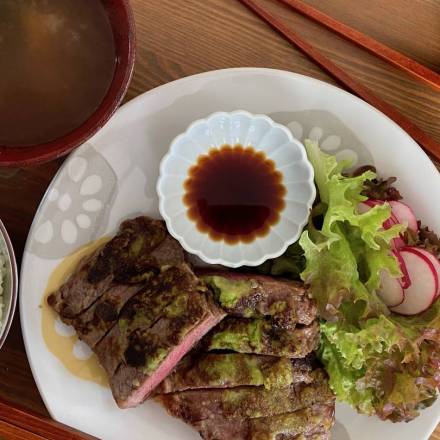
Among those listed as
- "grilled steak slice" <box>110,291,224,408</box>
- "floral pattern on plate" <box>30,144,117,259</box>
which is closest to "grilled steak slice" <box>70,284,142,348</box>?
"grilled steak slice" <box>110,291,224,408</box>

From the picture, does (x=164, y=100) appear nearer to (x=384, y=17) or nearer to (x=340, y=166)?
(x=340, y=166)

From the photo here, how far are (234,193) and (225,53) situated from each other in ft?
1.99

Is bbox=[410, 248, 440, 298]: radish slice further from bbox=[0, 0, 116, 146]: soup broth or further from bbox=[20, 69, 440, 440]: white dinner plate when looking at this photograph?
bbox=[0, 0, 116, 146]: soup broth

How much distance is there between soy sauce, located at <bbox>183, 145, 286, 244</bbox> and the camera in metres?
2.60

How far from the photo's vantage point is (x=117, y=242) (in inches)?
103

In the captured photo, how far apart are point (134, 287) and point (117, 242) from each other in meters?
0.19

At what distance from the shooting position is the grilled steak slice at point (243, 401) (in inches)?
98.3

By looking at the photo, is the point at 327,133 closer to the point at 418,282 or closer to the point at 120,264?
the point at 418,282

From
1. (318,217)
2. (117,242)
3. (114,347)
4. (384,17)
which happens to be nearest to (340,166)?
(318,217)

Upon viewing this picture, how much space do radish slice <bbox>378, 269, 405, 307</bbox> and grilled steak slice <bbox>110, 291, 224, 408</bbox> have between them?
2.12 ft

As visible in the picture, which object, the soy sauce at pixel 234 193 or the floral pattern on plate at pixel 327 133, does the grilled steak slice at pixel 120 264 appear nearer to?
the soy sauce at pixel 234 193

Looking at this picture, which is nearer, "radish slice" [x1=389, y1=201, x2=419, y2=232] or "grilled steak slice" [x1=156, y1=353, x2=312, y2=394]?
"grilled steak slice" [x1=156, y1=353, x2=312, y2=394]

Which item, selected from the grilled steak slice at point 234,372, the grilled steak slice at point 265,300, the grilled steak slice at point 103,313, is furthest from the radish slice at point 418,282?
the grilled steak slice at point 103,313

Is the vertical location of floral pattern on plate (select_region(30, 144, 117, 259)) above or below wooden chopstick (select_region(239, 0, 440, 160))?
below
